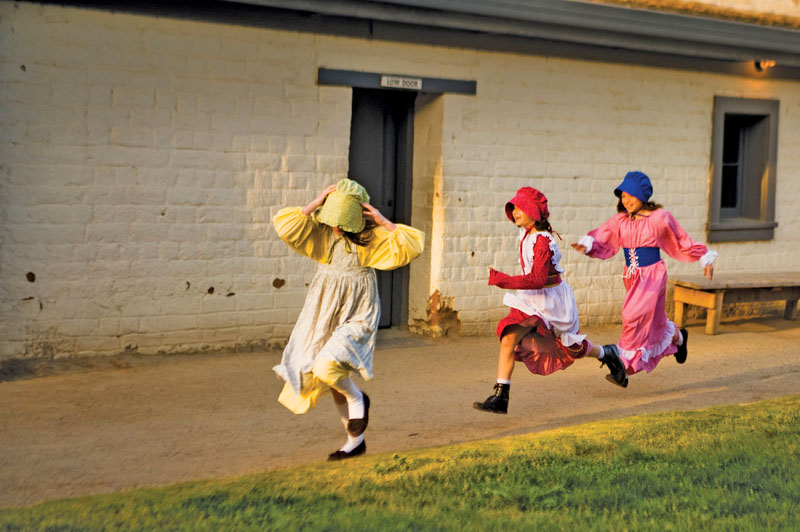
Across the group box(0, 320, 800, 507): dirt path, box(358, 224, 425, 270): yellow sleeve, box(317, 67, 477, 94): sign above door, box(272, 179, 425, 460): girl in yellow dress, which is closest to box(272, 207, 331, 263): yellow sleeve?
box(272, 179, 425, 460): girl in yellow dress

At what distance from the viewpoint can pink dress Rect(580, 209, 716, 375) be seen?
24.7 feet

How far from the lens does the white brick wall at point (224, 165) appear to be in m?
7.55

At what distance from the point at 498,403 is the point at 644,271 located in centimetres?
181

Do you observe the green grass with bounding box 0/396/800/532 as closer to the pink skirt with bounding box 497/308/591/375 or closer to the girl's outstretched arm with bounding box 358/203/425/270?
the pink skirt with bounding box 497/308/591/375

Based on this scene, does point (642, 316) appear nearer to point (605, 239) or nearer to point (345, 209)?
point (605, 239)

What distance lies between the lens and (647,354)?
24.8 ft

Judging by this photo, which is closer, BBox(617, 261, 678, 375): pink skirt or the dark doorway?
BBox(617, 261, 678, 375): pink skirt

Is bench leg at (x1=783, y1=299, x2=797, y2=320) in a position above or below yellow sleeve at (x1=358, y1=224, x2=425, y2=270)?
below

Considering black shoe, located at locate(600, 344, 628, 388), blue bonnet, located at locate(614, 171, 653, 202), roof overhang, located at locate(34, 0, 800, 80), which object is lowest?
black shoe, located at locate(600, 344, 628, 388)

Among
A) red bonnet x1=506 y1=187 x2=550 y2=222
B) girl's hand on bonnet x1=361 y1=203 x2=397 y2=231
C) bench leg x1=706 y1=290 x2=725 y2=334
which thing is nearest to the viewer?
girl's hand on bonnet x1=361 y1=203 x2=397 y2=231

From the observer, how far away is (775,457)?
221 inches

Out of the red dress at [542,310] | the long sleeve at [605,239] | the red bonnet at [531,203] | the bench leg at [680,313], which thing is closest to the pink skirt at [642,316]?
the long sleeve at [605,239]

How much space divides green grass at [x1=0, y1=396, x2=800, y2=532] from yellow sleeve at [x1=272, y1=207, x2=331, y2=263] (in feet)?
3.95

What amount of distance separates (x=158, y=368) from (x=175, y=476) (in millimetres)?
Result: 2714
